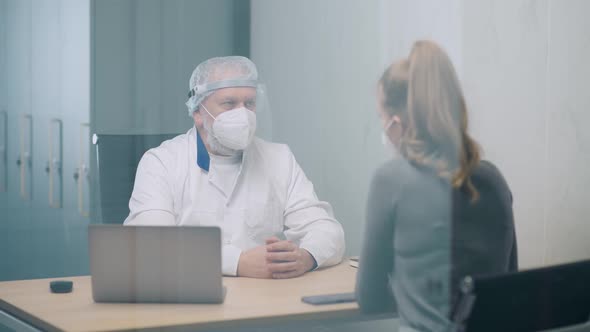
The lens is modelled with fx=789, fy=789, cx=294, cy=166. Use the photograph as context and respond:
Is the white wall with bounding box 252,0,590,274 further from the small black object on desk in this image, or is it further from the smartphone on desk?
the small black object on desk

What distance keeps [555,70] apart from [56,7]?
1.35m

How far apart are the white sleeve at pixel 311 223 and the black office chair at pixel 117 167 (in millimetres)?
438

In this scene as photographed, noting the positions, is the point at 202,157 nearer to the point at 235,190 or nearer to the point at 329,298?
the point at 235,190

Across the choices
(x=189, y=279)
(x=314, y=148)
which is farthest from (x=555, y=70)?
(x=189, y=279)

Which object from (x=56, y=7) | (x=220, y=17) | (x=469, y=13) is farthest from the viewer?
(x=220, y=17)

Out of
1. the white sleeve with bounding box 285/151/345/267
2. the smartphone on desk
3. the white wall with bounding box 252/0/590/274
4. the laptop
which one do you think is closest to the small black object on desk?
the laptop

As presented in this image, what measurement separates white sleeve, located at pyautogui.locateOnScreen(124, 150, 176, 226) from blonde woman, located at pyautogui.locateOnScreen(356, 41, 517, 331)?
55 centimetres

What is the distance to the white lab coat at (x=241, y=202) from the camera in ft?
6.59

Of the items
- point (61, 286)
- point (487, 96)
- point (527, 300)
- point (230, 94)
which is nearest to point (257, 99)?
point (230, 94)

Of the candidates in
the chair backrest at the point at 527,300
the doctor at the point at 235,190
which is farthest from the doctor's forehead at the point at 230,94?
the chair backrest at the point at 527,300

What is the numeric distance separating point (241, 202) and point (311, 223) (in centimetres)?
23

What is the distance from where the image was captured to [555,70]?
7.30ft

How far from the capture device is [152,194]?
204 centimetres

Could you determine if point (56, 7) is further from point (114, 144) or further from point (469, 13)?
point (469, 13)
